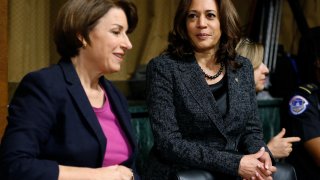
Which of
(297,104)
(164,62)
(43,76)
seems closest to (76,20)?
(43,76)

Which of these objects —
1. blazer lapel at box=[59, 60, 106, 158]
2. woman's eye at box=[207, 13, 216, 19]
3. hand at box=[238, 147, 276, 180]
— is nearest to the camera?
blazer lapel at box=[59, 60, 106, 158]

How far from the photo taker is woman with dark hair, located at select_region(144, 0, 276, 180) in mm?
1925

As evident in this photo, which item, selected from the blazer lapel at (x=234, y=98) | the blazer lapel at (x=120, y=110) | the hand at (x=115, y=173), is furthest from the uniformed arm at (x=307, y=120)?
the hand at (x=115, y=173)

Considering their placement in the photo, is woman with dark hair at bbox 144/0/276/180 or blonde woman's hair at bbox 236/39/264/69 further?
blonde woman's hair at bbox 236/39/264/69

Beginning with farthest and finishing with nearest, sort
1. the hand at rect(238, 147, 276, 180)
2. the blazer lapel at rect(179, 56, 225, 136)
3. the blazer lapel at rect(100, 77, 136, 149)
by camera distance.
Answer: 1. the blazer lapel at rect(179, 56, 225, 136)
2. the hand at rect(238, 147, 276, 180)
3. the blazer lapel at rect(100, 77, 136, 149)

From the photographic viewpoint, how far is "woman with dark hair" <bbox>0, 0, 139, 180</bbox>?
4.65ft

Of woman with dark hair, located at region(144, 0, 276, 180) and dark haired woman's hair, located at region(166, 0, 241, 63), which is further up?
dark haired woman's hair, located at region(166, 0, 241, 63)

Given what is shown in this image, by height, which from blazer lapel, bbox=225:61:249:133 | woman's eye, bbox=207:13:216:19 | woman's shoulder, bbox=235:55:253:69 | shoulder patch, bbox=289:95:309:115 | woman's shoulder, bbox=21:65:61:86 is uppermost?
woman's eye, bbox=207:13:216:19

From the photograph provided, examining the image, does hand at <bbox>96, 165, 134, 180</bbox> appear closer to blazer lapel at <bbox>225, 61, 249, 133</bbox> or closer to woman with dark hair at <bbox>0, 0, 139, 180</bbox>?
woman with dark hair at <bbox>0, 0, 139, 180</bbox>

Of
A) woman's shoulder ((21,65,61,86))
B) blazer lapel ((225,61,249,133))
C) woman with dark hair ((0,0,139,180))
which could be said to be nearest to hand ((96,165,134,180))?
woman with dark hair ((0,0,139,180))

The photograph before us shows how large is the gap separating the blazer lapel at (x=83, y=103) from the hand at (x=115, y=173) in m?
0.05

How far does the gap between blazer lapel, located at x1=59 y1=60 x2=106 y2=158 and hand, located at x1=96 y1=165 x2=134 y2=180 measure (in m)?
0.05

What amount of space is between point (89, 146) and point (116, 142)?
16 centimetres

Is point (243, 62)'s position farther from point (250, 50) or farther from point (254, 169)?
point (254, 169)
